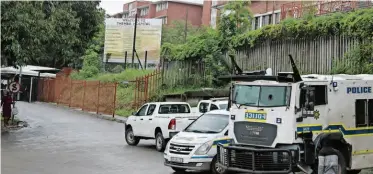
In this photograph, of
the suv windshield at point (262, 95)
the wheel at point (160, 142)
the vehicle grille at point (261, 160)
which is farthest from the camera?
the wheel at point (160, 142)

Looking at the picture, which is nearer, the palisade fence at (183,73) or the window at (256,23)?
the palisade fence at (183,73)

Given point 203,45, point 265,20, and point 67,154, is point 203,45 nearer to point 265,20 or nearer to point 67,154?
point 265,20

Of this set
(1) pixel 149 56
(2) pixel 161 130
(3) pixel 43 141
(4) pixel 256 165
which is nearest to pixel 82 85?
(1) pixel 149 56

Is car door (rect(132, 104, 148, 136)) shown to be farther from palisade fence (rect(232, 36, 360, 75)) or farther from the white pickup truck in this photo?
palisade fence (rect(232, 36, 360, 75))

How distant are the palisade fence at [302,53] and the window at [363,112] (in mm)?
7269

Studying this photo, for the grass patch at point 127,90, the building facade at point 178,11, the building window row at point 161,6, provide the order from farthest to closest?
1. the building window row at point 161,6
2. the building facade at point 178,11
3. the grass patch at point 127,90

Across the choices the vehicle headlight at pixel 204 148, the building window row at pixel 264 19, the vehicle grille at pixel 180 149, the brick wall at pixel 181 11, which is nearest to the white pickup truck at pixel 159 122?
the vehicle grille at pixel 180 149

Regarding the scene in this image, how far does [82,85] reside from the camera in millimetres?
40250

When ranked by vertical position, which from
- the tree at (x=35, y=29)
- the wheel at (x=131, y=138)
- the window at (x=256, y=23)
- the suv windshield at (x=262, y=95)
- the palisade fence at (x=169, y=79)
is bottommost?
the wheel at (x=131, y=138)

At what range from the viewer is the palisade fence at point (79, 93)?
34.7m

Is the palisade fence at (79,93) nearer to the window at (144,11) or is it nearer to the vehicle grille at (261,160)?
the vehicle grille at (261,160)

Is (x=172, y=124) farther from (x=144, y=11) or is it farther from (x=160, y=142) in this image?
(x=144, y=11)

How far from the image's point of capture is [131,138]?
18.2 m

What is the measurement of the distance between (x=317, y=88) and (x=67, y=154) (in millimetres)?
8366
